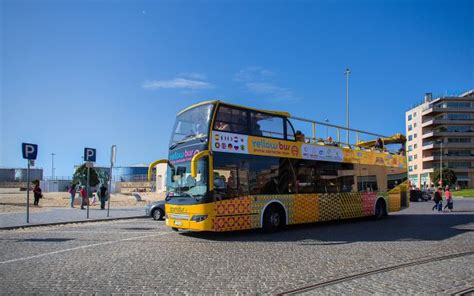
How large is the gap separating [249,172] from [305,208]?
3096mm

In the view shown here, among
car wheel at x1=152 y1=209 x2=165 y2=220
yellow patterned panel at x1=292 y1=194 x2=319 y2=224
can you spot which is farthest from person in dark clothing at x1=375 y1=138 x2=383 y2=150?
car wheel at x1=152 y1=209 x2=165 y2=220

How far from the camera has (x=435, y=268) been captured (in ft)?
24.7

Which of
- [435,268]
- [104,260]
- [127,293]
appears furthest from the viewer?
[104,260]

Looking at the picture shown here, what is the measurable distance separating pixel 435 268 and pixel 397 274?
3.52ft

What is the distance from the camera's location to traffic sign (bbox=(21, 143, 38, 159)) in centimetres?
1640

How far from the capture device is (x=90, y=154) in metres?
19.2

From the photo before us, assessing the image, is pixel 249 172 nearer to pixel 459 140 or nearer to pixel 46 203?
pixel 46 203

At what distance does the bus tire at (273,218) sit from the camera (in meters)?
13.1

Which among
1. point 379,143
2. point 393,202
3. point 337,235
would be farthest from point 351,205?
point 379,143

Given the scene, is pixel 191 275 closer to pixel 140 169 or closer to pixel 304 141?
pixel 304 141

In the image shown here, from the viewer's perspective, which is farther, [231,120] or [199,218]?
[231,120]

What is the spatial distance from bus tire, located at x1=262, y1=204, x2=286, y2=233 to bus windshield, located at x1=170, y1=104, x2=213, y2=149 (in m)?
3.46

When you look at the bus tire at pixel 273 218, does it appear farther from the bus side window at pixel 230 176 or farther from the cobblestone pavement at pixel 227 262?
the bus side window at pixel 230 176

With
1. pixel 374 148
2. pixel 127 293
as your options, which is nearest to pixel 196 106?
pixel 127 293
